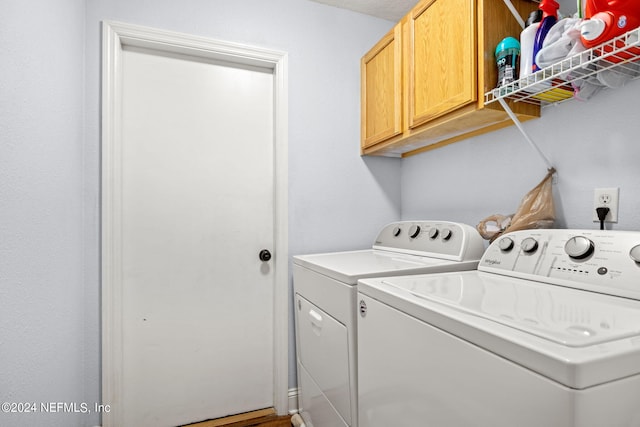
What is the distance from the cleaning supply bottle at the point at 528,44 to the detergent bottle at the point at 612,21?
22cm

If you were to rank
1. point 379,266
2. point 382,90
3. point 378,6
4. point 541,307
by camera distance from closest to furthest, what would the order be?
1. point 541,307
2. point 379,266
3. point 382,90
4. point 378,6

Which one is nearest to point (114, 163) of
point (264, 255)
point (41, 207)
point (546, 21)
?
point (41, 207)

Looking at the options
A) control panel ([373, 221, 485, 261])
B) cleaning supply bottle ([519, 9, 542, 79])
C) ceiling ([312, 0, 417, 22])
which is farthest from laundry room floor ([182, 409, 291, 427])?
ceiling ([312, 0, 417, 22])

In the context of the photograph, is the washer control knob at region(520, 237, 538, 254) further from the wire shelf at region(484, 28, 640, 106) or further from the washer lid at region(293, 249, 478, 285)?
the wire shelf at region(484, 28, 640, 106)

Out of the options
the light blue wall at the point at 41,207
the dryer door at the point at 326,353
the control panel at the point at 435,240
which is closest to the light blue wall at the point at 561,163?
the control panel at the point at 435,240

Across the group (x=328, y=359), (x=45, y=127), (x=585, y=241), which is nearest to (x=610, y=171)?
(x=585, y=241)

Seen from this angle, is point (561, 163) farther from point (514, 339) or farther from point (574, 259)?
point (514, 339)

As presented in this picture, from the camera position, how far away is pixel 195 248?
1.79 m

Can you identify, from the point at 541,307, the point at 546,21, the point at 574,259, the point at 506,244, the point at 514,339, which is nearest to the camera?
the point at 514,339

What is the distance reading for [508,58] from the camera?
1.17 m

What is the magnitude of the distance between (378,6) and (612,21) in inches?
58.0

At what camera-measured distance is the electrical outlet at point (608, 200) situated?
108 cm

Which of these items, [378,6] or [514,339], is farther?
[378,6]

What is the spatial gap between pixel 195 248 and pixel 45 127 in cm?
88
